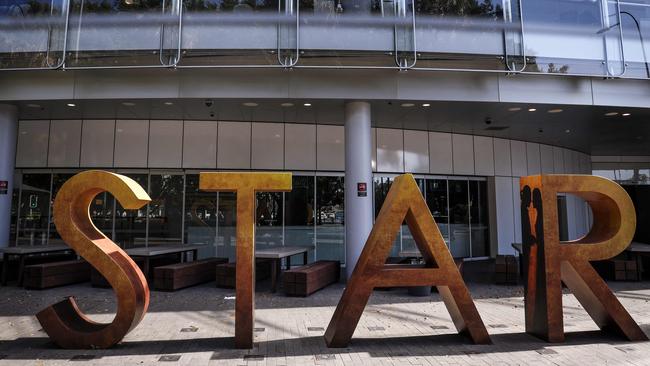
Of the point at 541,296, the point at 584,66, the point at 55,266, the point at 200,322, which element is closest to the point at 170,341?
the point at 200,322

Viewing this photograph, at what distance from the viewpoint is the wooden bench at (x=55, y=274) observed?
10.0 meters

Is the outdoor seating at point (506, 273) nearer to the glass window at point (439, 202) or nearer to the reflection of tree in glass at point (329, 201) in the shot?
the glass window at point (439, 202)

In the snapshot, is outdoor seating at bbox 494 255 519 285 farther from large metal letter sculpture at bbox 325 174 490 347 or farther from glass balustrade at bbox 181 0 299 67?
glass balustrade at bbox 181 0 299 67

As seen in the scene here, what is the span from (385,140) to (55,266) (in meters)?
9.95

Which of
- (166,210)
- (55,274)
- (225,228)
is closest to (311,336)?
(55,274)

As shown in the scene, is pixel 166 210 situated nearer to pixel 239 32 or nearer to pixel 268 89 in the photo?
pixel 268 89

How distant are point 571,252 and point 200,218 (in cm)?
1082

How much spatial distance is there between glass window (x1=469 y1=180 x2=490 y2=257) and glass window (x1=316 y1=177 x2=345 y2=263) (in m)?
5.20

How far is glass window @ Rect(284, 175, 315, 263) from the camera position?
553 inches

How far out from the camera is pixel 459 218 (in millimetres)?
15969

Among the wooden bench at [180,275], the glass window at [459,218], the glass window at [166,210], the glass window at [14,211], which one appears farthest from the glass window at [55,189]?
the glass window at [459,218]

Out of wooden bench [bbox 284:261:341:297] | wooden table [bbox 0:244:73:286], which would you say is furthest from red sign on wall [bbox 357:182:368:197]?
wooden table [bbox 0:244:73:286]

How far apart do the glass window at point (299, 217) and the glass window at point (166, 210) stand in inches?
131

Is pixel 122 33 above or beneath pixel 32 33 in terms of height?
beneath
